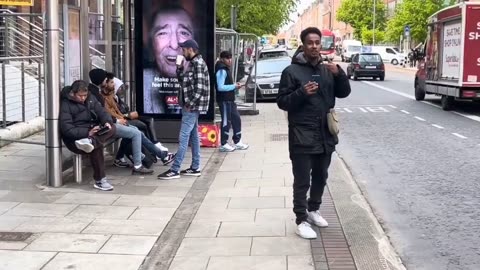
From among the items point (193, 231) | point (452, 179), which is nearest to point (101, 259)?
point (193, 231)

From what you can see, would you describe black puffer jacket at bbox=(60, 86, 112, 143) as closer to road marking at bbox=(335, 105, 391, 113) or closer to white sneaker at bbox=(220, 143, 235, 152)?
white sneaker at bbox=(220, 143, 235, 152)

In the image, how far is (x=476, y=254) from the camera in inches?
208

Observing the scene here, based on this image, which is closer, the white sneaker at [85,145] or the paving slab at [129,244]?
the paving slab at [129,244]

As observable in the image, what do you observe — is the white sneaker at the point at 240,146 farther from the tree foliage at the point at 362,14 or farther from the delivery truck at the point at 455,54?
the tree foliage at the point at 362,14

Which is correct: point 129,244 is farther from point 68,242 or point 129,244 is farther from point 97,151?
point 97,151

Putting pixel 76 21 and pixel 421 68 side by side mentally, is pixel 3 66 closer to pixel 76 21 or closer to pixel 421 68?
pixel 76 21

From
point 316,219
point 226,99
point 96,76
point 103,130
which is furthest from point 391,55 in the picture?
point 316,219

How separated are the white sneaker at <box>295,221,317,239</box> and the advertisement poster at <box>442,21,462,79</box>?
41.5 feet

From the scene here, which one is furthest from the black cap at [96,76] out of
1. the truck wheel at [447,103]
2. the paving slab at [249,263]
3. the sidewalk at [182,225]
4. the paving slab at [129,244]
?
the truck wheel at [447,103]

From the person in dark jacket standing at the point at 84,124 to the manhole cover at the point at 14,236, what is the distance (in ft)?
5.64

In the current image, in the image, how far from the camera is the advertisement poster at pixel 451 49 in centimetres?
1694

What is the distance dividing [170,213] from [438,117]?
1146 cm

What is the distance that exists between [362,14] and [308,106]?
8541 centimetres

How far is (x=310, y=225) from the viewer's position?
5750 millimetres
